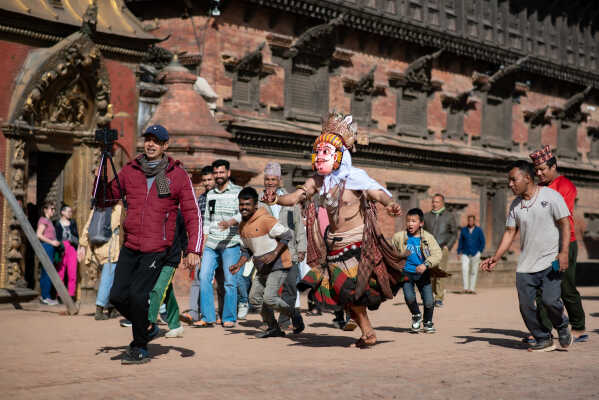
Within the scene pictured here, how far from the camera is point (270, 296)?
409 inches

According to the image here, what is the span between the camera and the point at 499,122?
36.1 metres

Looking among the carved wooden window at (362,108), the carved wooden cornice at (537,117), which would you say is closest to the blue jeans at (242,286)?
the carved wooden window at (362,108)

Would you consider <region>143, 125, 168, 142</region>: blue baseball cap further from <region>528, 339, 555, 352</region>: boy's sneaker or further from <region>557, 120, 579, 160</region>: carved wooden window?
<region>557, 120, 579, 160</region>: carved wooden window

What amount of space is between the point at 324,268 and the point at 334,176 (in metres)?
0.94

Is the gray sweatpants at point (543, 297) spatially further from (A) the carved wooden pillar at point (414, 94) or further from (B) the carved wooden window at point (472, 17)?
(B) the carved wooden window at point (472, 17)

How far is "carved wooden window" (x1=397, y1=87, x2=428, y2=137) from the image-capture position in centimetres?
3152

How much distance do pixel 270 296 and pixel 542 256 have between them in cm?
300

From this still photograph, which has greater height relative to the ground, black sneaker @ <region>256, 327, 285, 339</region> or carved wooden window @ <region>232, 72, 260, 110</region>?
carved wooden window @ <region>232, 72, 260, 110</region>

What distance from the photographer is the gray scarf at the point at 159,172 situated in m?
8.27

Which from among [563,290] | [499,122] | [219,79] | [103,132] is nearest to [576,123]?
[499,122]

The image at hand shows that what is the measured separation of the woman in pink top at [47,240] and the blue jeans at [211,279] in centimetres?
389

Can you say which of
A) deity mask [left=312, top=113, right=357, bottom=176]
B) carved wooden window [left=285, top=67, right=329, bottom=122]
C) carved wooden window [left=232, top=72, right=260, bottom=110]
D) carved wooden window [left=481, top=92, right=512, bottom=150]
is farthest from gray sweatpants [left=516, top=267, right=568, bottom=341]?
carved wooden window [left=481, top=92, right=512, bottom=150]

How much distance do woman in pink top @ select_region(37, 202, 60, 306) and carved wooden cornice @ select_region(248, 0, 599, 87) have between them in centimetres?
1226

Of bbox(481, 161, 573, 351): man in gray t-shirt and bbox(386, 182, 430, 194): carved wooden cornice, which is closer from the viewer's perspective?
bbox(481, 161, 573, 351): man in gray t-shirt
